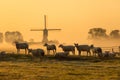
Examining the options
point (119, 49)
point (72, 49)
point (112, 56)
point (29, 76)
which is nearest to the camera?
point (29, 76)

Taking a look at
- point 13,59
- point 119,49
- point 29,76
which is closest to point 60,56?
point 13,59

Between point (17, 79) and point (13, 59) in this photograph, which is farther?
point (13, 59)

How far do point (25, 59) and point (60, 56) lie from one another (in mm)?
6408

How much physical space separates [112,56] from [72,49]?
9727 mm

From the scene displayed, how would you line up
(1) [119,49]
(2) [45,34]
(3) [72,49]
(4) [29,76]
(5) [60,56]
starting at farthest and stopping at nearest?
(2) [45,34], (1) [119,49], (3) [72,49], (5) [60,56], (4) [29,76]

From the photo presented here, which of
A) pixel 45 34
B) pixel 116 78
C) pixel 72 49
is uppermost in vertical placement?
pixel 45 34

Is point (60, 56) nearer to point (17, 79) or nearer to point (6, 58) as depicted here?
point (6, 58)

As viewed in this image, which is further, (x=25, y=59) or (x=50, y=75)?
(x=25, y=59)

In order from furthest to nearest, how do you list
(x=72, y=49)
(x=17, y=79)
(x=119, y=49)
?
1. (x=119, y=49)
2. (x=72, y=49)
3. (x=17, y=79)

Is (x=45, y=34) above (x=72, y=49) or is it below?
above

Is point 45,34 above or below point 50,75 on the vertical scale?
above

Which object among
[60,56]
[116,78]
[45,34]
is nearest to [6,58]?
[60,56]

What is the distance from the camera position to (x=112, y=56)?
229ft

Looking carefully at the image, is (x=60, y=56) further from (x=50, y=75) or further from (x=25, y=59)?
(x=50, y=75)
